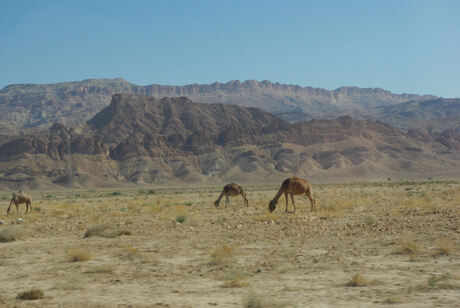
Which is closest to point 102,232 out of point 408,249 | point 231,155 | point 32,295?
point 32,295

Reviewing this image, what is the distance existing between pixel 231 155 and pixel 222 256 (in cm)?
13899

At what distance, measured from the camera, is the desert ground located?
8.61 m

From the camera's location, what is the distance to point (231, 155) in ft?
496

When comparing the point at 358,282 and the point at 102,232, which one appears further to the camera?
the point at 102,232

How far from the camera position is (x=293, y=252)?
12.6 m

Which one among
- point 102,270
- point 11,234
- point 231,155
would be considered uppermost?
point 231,155

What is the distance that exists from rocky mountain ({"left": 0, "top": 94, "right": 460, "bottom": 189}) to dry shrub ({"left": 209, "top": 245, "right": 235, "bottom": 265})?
11456 cm

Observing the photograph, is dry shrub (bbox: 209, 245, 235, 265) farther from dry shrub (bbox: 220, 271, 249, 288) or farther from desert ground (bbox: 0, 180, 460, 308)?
dry shrub (bbox: 220, 271, 249, 288)

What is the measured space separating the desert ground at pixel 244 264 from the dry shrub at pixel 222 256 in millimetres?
41

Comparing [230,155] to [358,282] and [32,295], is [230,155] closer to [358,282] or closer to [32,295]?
[358,282]

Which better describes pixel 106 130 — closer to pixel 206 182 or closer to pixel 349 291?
pixel 206 182

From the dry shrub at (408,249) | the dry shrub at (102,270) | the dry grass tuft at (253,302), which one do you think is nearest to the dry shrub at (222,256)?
the dry shrub at (102,270)

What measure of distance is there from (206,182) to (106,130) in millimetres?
65608

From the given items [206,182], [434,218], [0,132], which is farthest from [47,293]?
[0,132]
